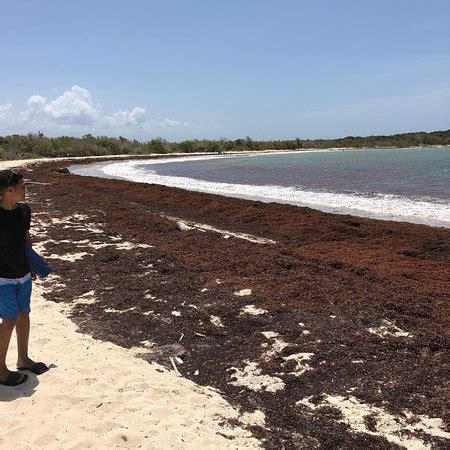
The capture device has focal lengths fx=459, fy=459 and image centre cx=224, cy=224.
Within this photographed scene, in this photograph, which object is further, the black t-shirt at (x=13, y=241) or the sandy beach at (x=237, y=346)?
the black t-shirt at (x=13, y=241)

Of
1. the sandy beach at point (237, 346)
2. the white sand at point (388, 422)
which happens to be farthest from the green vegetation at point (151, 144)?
the white sand at point (388, 422)

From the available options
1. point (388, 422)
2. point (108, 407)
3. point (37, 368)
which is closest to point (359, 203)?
point (388, 422)

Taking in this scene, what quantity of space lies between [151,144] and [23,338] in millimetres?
87823

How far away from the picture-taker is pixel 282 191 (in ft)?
71.7

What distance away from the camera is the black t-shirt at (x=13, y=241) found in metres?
3.96

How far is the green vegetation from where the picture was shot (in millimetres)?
66375

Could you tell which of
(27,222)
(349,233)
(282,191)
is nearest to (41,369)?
(27,222)

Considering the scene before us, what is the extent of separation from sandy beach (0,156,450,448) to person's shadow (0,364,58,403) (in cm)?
2

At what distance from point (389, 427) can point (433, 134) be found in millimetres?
141969

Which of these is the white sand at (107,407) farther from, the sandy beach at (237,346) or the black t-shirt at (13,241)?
the black t-shirt at (13,241)

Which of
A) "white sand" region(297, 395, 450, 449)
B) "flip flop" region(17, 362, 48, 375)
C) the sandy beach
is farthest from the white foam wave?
"flip flop" region(17, 362, 48, 375)

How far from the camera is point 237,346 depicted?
526 cm

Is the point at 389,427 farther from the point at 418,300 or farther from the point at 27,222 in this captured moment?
the point at 27,222

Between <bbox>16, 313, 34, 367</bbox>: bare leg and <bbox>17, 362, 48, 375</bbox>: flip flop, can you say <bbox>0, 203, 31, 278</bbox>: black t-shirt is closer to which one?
<bbox>16, 313, 34, 367</bbox>: bare leg
